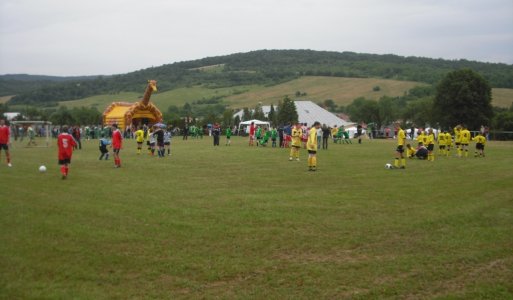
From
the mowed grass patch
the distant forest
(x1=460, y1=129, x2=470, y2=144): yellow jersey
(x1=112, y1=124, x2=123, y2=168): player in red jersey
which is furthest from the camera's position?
the distant forest

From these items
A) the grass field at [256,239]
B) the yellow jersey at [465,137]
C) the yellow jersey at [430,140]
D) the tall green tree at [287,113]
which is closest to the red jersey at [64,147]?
the grass field at [256,239]

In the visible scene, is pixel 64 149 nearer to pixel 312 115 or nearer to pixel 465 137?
pixel 465 137

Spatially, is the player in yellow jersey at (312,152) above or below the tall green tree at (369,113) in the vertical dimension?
below

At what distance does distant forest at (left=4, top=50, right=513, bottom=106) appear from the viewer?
122750mm

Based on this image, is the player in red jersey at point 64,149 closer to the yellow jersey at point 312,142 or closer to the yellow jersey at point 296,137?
the yellow jersey at point 312,142

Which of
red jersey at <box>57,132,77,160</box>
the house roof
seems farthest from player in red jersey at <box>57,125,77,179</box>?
the house roof

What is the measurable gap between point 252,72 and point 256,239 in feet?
434

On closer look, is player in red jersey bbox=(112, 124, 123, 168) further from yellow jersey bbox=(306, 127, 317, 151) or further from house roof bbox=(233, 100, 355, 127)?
house roof bbox=(233, 100, 355, 127)

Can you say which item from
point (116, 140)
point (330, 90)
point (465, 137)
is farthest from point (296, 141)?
point (330, 90)

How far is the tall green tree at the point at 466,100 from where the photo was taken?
63062 millimetres

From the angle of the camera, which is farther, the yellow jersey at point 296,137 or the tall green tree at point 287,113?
the tall green tree at point 287,113

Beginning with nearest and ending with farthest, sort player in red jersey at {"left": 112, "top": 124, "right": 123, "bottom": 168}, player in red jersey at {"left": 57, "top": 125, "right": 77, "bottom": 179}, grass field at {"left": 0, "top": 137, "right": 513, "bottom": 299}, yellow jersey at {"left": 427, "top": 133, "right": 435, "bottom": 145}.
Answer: grass field at {"left": 0, "top": 137, "right": 513, "bottom": 299} < player in red jersey at {"left": 57, "top": 125, "right": 77, "bottom": 179} < player in red jersey at {"left": 112, "top": 124, "right": 123, "bottom": 168} < yellow jersey at {"left": 427, "top": 133, "right": 435, "bottom": 145}

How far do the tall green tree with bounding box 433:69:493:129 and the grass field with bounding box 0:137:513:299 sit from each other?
51.8 metres

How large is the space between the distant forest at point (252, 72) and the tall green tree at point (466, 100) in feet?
148
